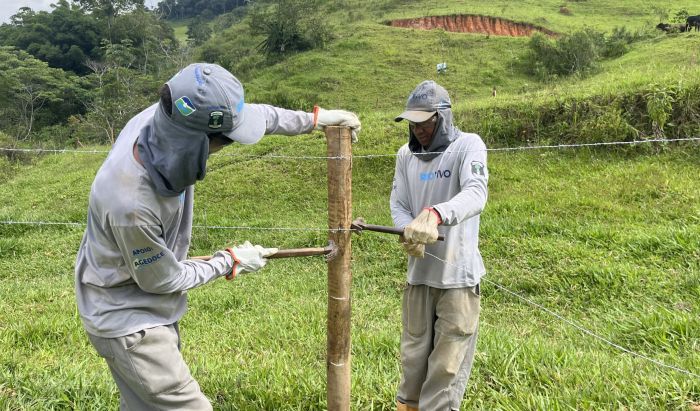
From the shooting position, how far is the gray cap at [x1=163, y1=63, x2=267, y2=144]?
5.62ft

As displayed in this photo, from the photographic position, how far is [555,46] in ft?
64.0

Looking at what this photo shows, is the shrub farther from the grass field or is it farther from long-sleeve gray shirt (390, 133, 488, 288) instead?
long-sleeve gray shirt (390, 133, 488, 288)

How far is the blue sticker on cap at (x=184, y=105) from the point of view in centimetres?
170

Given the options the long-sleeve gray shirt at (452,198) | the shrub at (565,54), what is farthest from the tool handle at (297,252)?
the shrub at (565,54)

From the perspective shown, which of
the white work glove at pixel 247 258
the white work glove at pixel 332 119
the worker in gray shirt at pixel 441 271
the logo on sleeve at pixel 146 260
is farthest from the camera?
the worker in gray shirt at pixel 441 271

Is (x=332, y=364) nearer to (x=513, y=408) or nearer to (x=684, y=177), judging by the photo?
(x=513, y=408)

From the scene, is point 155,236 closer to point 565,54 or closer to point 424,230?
point 424,230

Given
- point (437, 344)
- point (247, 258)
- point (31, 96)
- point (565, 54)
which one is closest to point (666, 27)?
point (565, 54)

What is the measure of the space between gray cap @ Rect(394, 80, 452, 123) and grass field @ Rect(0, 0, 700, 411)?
1.62 m

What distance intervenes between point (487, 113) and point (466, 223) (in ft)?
25.4

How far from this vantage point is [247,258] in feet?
7.54

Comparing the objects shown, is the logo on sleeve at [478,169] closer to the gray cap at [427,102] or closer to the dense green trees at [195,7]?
the gray cap at [427,102]

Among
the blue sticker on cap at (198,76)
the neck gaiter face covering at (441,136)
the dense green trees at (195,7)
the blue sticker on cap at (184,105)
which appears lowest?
the neck gaiter face covering at (441,136)

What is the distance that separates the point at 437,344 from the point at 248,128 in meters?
1.52
